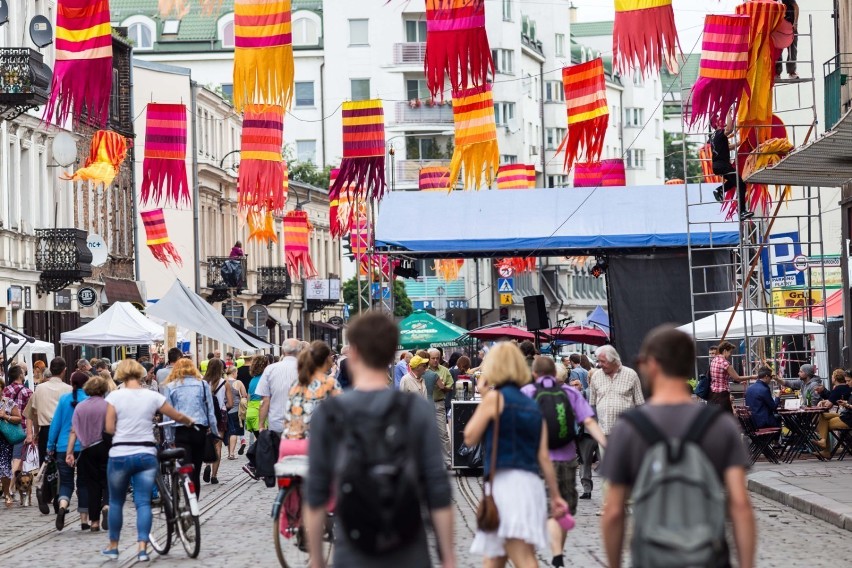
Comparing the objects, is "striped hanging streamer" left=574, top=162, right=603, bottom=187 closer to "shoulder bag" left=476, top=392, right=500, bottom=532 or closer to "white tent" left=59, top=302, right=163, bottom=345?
"white tent" left=59, top=302, right=163, bottom=345

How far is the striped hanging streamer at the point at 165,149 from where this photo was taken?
25370mm

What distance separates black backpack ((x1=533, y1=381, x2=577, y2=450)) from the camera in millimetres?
13047

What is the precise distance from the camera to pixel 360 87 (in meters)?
93.2

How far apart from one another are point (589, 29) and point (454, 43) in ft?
378

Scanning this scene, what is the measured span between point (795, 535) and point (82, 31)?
9.07 m

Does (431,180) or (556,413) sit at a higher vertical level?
(431,180)

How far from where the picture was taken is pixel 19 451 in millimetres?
20859

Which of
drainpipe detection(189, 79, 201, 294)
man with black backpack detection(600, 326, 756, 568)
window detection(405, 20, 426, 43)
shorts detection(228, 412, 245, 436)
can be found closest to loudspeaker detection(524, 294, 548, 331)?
shorts detection(228, 412, 245, 436)

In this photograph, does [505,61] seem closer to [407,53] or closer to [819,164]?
[407,53]

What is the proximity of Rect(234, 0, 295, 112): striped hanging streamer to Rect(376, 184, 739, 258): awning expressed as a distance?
41.2 ft

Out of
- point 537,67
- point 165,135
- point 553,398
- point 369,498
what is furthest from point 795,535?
point 537,67

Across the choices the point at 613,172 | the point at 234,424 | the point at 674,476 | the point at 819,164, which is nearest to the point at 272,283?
the point at 613,172

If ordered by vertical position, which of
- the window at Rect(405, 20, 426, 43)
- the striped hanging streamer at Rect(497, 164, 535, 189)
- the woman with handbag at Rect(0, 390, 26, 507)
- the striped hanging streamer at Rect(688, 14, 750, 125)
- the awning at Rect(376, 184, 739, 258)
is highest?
the window at Rect(405, 20, 426, 43)

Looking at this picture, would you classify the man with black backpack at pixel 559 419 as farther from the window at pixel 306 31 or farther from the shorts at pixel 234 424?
the window at pixel 306 31
